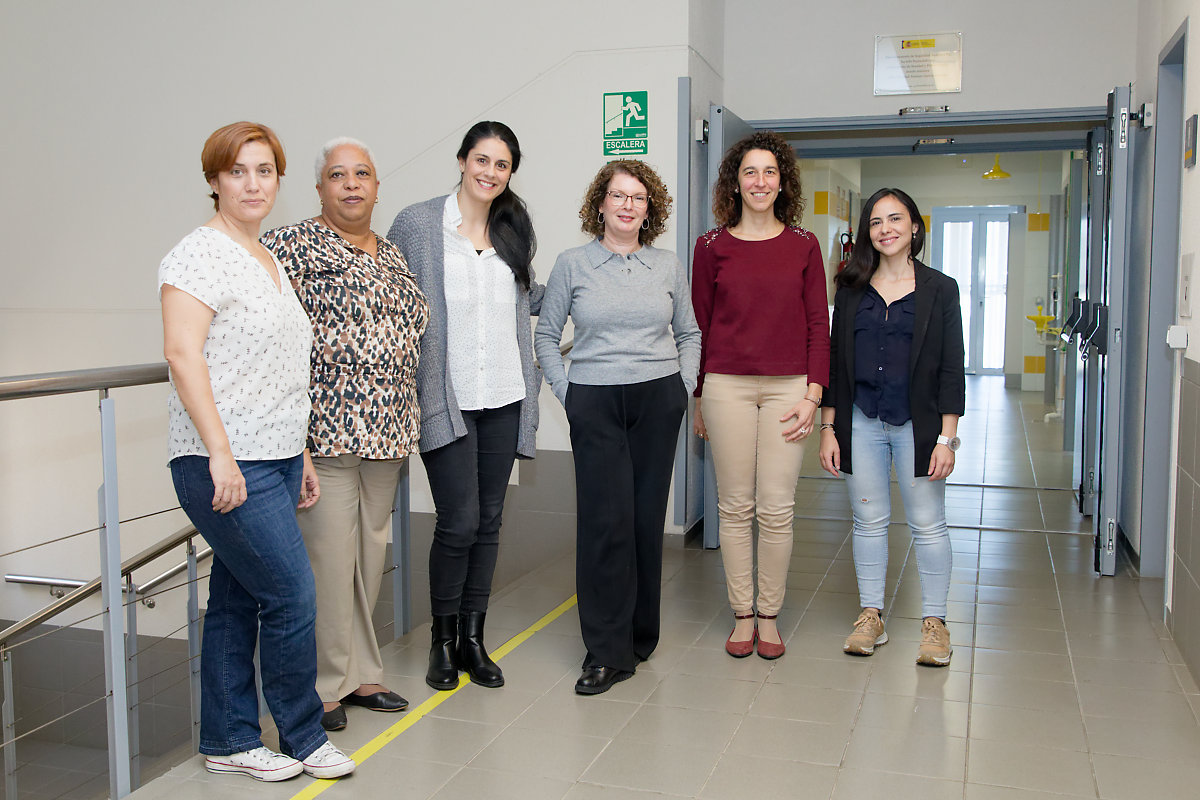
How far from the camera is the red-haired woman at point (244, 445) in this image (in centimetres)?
217

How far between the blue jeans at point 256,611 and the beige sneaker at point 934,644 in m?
1.88

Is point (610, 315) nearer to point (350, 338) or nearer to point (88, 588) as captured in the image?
point (350, 338)

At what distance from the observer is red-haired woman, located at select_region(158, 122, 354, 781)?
7.11 feet

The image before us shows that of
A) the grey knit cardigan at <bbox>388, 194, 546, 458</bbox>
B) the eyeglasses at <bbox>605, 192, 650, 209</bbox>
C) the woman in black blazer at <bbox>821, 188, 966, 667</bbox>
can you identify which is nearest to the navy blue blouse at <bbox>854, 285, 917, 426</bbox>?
the woman in black blazer at <bbox>821, 188, 966, 667</bbox>

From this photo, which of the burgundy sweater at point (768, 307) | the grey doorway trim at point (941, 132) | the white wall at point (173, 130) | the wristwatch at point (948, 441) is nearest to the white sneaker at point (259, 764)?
the burgundy sweater at point (768, 307)

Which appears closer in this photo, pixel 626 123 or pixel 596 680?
pixel 596 680

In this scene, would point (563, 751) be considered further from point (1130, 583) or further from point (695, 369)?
point (1130, 583)

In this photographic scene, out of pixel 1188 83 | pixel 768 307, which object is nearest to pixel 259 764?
pixel 768 307

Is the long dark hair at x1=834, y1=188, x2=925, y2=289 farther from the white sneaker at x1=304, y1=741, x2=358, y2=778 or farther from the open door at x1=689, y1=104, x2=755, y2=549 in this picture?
the white sneaker at x1=304, y1=741, x2=358, y2=778

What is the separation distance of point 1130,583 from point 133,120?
5.39 m

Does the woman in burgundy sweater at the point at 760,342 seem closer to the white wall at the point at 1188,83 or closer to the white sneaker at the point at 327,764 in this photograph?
the white wall at the point at 1188,83

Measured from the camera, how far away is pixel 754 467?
10.9 ft

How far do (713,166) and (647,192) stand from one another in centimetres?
175

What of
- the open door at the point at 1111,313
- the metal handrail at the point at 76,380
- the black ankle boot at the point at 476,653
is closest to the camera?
the metal handrail at the point at 76,380
